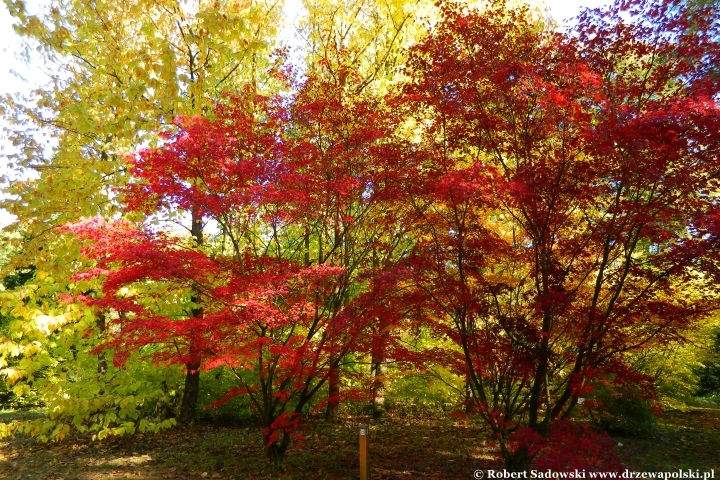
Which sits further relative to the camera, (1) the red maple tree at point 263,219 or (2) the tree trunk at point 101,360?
(2) the tree trunk at point 101,360

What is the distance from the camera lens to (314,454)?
748 centimetres

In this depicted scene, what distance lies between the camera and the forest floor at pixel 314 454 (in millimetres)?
6718

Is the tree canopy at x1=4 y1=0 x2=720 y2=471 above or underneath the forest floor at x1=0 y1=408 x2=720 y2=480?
above

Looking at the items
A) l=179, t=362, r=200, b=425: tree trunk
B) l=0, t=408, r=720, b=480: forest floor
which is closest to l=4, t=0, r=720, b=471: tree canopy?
l=0, t=408, r=720, b=480: forest floor

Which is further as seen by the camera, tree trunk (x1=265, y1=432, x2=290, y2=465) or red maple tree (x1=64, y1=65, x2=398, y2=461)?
tree trunk (x1=265, y1=432, x2=290, y2=465)

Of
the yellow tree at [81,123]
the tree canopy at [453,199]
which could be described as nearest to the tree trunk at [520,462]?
the tree canopy at [453,199]

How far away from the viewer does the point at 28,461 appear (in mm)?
7727

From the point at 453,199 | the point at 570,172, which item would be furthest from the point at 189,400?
the point at 570,172

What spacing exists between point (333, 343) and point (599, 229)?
346 cm

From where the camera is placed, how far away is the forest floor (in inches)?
264

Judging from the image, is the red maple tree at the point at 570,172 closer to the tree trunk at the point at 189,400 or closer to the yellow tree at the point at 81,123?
the yellow tree at the point at 81,123

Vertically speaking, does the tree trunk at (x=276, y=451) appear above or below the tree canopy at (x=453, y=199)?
below

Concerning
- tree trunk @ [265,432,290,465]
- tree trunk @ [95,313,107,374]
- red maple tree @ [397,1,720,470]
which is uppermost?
red maple tree @ [397,1,720,470]

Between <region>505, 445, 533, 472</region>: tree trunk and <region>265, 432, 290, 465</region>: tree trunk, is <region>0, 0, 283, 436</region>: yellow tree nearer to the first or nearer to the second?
<region>265, 432, 290, 465</region>: tree trunk
